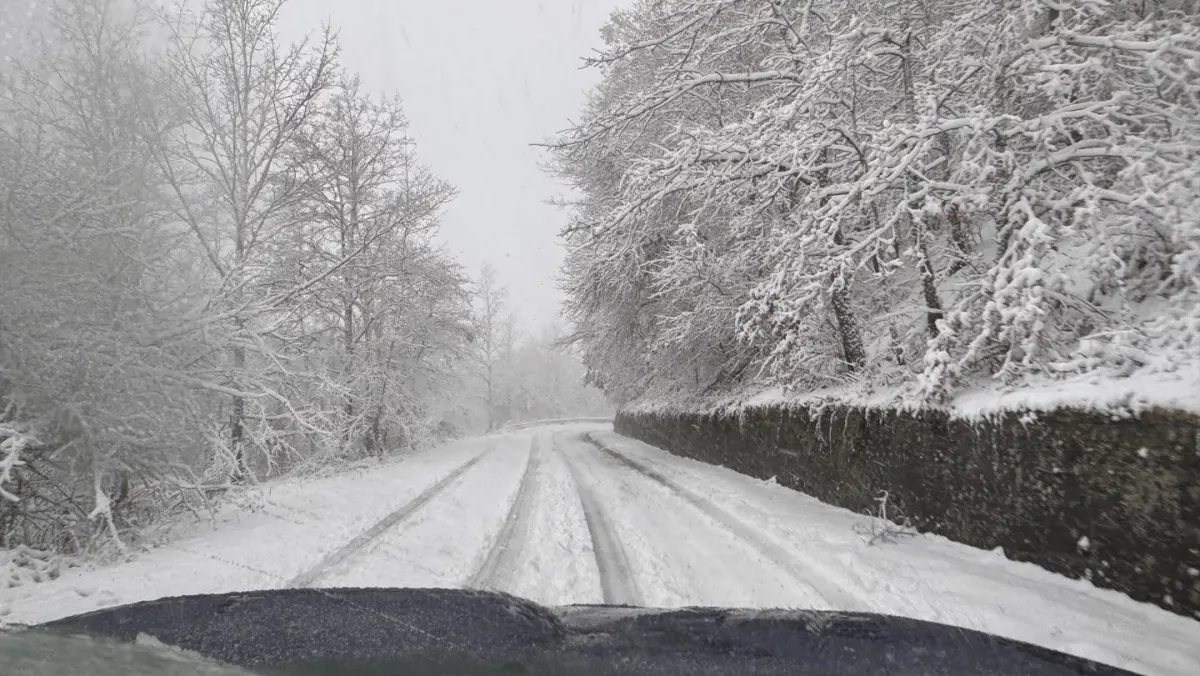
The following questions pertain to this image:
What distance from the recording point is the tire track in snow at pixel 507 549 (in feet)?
15.5

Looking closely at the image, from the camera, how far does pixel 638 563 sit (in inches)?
204

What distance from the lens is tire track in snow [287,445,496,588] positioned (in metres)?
4.85

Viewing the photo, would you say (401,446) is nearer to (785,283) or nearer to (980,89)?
(785,283)

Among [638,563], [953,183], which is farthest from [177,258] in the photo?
[953,183]

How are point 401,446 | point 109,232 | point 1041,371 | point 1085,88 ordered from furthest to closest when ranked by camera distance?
point 401,446 → point 109,232 → point 1085,88 → point 1041,371

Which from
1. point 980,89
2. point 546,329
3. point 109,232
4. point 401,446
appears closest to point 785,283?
point 980,89

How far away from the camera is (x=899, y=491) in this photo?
231 inches

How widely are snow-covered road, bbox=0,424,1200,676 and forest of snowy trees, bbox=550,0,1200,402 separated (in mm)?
1593

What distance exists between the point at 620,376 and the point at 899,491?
48.2 feet

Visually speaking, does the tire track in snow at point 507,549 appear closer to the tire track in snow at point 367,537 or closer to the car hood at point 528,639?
the tire track in snow at point 367,537

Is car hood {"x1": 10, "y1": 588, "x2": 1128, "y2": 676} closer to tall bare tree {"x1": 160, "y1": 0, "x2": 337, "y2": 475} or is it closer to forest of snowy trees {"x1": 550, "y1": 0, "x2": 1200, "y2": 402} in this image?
forest of snowy trees {"x1": 550, "y1": 0, "x2": 1200, "y2": 402}

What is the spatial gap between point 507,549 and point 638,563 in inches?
58.2

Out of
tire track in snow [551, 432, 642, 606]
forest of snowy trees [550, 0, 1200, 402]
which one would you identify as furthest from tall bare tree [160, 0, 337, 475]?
tire track in snow [551, 432, 642, 606]

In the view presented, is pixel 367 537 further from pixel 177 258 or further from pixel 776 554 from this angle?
pixel 776 554
